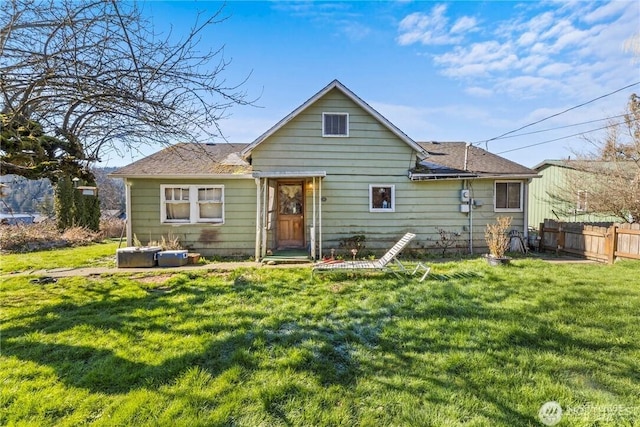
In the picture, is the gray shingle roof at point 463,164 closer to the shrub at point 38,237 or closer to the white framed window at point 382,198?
the white framed window at point 382,198

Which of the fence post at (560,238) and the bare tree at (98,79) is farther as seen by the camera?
the fence post at (560,238)

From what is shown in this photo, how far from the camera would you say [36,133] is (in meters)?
4.66

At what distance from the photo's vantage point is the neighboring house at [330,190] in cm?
1034

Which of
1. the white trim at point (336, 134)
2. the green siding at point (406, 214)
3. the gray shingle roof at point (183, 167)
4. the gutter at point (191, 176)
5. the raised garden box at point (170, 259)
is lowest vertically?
the raised garden box at point (170, 259)

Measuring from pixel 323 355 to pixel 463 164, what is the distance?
10342 millimetres

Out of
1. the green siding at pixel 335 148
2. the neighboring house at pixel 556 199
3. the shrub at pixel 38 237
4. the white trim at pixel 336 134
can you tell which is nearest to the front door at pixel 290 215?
the green siding at pixel 335 148

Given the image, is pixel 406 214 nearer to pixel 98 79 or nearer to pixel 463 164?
pixel 463 164

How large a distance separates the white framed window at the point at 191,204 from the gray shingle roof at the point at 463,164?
695 cm

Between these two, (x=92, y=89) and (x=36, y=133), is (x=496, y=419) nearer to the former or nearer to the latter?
(x=92, y=89)

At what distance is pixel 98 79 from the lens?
12.2 feet

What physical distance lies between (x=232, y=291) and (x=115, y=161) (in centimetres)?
357

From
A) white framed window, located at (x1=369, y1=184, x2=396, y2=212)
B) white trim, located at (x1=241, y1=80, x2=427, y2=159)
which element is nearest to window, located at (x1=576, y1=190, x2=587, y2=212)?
white trim, located at (x1=241, y1=80, x2=427, y2=159)

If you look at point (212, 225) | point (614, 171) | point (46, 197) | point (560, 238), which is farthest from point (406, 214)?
point (46, 197)

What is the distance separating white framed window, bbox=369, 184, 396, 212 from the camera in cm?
1058
